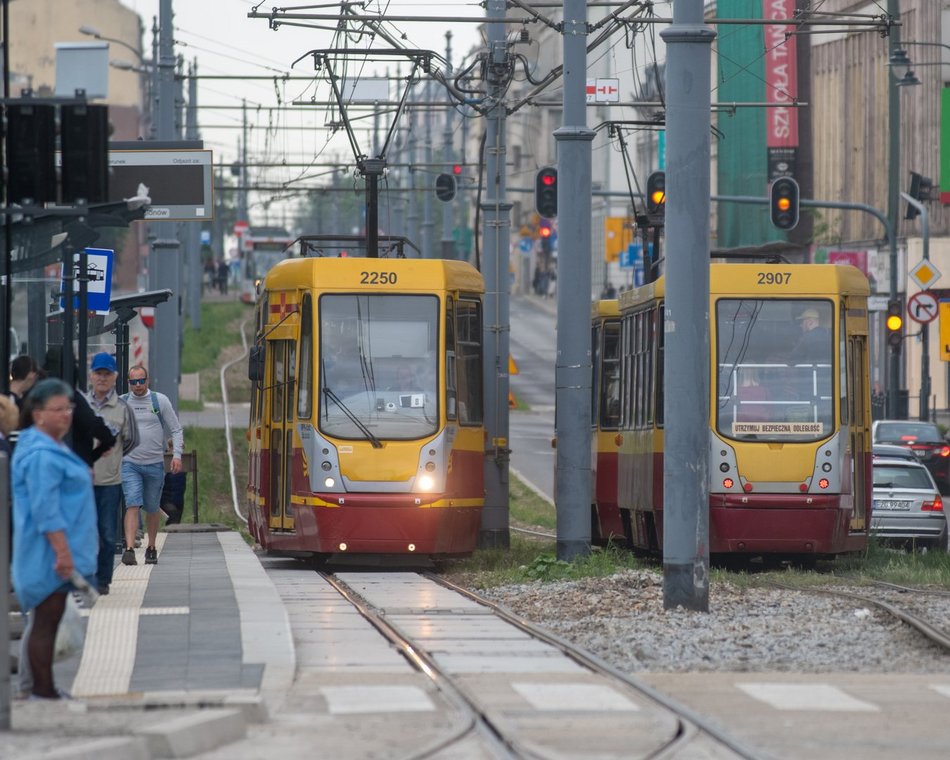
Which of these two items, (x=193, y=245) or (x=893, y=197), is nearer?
(x=893, y=197)

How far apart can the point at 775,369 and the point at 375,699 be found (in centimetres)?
1098

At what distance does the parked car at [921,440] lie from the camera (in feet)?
127

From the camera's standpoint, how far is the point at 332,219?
4102 inches

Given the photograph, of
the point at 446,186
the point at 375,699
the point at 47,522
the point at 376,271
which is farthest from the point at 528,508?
the point at 47,522

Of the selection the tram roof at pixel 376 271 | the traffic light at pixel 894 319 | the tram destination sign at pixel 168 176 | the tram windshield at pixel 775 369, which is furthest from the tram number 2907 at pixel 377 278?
the traffic light at pixel 894 319

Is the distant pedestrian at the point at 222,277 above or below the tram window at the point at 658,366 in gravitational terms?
above

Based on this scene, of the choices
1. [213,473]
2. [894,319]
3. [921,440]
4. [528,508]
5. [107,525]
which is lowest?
[528,508]

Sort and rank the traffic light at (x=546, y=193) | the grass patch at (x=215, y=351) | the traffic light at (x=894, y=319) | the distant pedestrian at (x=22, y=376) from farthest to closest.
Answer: the grass patch at (x=215, y=351)
the traffic light at (x=894, y=319)
the traffic light at (x=546, y=193)
the distant pedestrian at (x=22, y=376)

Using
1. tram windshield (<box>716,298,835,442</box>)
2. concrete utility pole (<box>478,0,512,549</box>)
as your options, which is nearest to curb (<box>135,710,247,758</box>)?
tram windshield (<box>716,298,835,442</box>)

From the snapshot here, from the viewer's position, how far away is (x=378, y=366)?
2036 centimetres

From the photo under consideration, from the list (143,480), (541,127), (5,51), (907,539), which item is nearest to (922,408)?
(907,539)

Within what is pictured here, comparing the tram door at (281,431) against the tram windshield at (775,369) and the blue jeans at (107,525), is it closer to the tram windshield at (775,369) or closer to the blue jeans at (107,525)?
the tram windshield at (775,369)

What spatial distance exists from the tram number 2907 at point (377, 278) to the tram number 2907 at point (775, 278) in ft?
11.9

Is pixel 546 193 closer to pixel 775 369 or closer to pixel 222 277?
pixel 775 369
